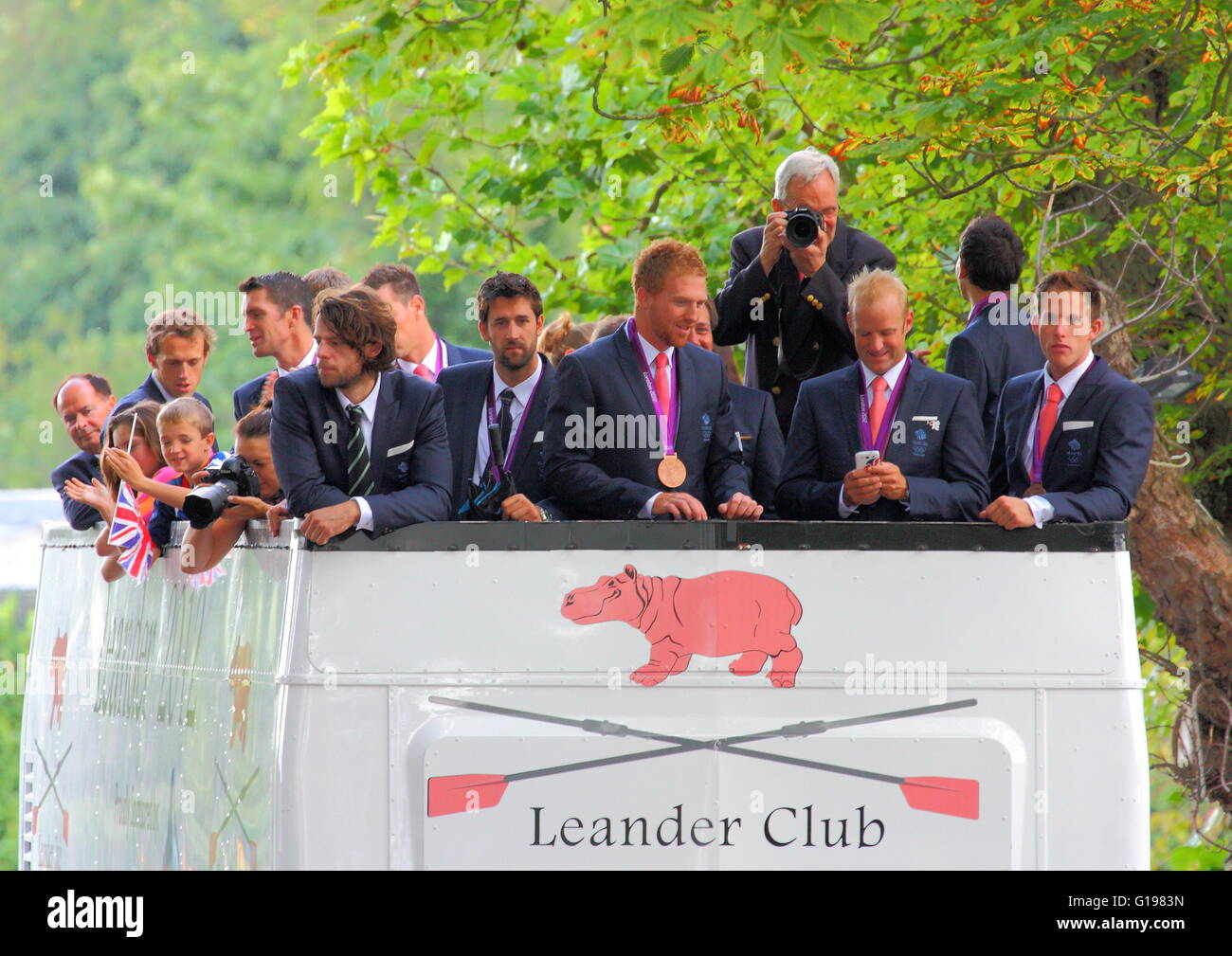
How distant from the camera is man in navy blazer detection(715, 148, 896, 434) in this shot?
22.4 ft

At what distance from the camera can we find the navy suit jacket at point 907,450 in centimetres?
599

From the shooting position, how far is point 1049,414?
6172mm

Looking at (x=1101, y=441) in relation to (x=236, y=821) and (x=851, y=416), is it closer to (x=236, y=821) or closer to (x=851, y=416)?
(x=851, y=416)

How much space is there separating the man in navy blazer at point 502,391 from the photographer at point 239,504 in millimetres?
642

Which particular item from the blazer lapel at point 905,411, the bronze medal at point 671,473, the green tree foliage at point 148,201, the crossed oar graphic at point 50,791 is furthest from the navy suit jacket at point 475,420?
the green tree foliage at point 148,201

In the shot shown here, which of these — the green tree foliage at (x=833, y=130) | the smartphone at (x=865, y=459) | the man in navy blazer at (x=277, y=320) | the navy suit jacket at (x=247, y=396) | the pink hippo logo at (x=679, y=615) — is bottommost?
the pink hippo logo at (x=679, y=615)

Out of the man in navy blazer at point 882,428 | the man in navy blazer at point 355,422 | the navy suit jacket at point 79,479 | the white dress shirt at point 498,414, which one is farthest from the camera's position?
the navy suit jacket at point 79,479

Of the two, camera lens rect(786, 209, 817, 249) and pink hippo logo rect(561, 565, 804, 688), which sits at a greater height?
camera lens rect(786, 209, 817, 249)

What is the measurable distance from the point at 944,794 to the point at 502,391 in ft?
7.04

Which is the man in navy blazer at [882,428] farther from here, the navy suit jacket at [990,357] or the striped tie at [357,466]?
the striped tie at [357,466]

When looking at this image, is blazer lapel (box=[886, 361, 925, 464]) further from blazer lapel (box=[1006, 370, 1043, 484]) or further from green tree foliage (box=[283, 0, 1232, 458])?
green tree foliage (box=[283, 0, 1232, 458])

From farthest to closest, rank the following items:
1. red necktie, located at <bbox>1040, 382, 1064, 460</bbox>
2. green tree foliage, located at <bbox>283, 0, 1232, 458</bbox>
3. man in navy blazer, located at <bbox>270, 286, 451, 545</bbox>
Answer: green tree foliage, located at <bbox>283, 0, 1232, 458</bbox>, red necktie, located at <bbox>1040, 382, 1064, 460</bbox>, man in navy blazer, located at <bbox>270, 286, 451, 545</bbox>

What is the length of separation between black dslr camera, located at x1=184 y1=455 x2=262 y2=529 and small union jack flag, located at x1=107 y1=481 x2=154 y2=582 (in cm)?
51

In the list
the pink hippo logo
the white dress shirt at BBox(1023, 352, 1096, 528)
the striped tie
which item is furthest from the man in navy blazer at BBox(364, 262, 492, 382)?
the white dress shirt at BBox(1023, 352, 1096, 528)
